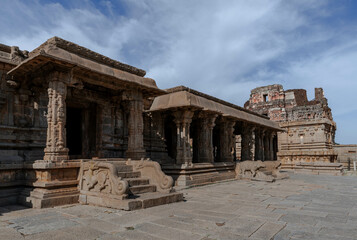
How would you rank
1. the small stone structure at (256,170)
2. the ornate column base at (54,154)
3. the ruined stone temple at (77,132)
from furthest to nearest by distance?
1. the small stone structure at (256,170)
2. the ornate column base at (54,154)
3. the ruined stone temple at (77,132)

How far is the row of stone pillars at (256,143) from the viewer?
1688 cm

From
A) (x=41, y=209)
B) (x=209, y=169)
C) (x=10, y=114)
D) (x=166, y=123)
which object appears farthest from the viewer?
(x=166, y=123)

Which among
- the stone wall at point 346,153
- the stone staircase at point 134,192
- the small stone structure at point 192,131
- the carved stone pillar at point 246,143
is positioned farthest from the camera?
the stone wall at point 346,153

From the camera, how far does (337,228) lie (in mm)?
4418

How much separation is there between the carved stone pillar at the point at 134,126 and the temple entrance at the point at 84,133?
182 centimetres

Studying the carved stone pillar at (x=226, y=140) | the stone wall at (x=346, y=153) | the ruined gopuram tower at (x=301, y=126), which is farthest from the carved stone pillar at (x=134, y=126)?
the stone wall at (x=346, y=153)

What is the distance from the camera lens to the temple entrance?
978cm

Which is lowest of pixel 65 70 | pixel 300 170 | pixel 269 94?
pixel 300 170

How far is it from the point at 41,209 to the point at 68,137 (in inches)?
190

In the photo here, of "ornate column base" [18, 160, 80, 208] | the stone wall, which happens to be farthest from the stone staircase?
the stone wall

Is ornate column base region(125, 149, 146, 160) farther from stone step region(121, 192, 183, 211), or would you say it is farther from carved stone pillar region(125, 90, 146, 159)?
stone step region(121, 192, 183, 211)

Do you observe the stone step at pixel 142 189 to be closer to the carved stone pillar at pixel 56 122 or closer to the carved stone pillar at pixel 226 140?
the carved stone pillar at pixel 56 122

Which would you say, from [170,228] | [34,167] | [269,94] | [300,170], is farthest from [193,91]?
[269,94]

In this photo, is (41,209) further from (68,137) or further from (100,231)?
(68,137)
